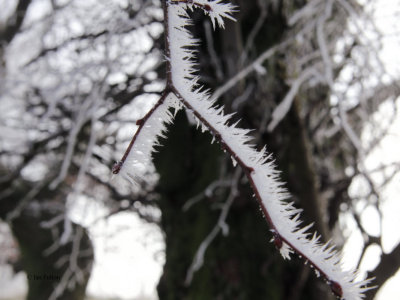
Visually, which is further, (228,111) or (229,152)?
(228,111)

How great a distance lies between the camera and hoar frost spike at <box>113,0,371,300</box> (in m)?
0.28

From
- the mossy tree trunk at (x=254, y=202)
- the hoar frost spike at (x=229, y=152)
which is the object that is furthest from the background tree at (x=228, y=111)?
the hoar frost spike at (x=229, y=152)

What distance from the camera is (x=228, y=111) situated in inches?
52.6

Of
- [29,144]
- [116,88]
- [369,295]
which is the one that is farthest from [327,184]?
[29,144]

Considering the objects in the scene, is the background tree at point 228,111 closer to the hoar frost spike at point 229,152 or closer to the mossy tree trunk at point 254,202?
the mossy tree trunk at point 254,202

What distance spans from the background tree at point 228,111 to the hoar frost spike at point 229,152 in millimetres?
686

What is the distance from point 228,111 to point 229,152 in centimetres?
105

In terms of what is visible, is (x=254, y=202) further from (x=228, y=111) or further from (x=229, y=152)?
(x=229, y=152)

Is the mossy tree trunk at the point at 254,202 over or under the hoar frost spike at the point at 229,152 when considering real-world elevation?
under

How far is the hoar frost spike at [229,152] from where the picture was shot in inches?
11.1

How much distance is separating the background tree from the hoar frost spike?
0.69 metres

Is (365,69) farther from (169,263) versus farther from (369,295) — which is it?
(169,263)

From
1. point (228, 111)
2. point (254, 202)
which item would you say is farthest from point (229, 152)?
point (254, 202)

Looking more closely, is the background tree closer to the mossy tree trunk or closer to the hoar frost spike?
the mossy tree trunk
